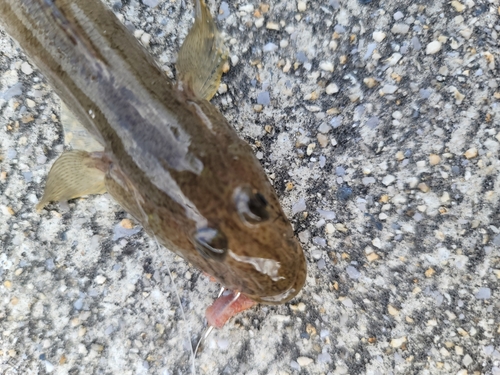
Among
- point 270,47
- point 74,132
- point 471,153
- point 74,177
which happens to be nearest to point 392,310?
point 471,153

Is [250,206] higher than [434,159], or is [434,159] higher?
[250,206]

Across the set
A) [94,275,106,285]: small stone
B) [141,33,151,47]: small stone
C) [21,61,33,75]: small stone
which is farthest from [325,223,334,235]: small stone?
[21,61,33,75]: small stone

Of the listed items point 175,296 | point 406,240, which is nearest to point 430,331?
point 406,240

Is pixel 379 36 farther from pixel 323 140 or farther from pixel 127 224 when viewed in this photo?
pixel 127 224

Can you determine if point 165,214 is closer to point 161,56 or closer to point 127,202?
point 127,202

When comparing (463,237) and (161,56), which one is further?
(161,56)

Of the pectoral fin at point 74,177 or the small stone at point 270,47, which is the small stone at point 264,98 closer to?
the small stone at point 270,47
